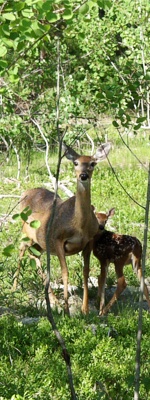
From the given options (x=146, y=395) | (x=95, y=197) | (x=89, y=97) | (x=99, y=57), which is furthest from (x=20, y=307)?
(x=99, y=57)

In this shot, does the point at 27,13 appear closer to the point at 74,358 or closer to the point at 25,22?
the point at 25,22

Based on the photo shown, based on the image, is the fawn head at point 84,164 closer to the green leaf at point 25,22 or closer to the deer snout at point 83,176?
the deer snout at point 83,176

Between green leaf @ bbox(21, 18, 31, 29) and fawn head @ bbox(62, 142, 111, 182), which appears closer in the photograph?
green leaf @ bbox(21, 18, 31, 29)

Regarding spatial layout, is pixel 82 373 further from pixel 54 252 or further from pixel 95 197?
pixel 95 197

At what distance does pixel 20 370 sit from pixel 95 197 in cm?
830

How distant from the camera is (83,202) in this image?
346 inches

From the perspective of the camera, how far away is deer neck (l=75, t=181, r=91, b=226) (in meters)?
8.75

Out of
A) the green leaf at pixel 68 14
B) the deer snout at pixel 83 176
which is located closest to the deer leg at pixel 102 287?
the deer snout at pixel 83 176

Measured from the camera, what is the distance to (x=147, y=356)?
6973 mm

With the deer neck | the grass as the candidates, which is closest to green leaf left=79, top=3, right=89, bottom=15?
the grass

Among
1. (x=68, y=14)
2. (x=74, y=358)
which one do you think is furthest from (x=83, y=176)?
(x=68, y=14)

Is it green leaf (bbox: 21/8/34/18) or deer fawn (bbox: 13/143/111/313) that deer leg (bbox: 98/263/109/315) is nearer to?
deer fawn (bbox: 13/143/111/313)

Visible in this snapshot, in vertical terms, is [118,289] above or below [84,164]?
below

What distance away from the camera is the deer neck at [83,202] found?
8.75m
